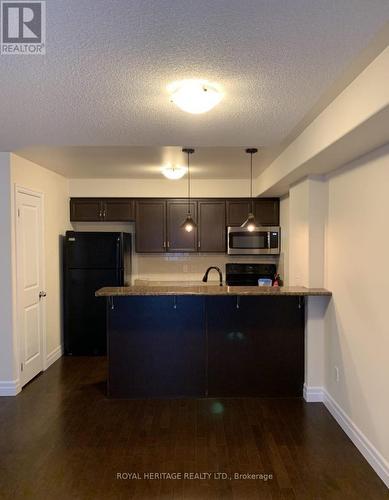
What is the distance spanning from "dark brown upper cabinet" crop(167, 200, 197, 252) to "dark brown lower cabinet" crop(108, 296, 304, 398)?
5.97ft

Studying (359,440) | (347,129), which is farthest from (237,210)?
(359,440)

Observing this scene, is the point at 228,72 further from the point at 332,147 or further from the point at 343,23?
the point at 332,147

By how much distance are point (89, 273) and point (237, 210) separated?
2309 millimetres

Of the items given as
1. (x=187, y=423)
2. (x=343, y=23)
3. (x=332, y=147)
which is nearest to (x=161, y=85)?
(x=343, y=23)

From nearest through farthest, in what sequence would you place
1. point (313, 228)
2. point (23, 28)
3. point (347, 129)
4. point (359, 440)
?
point (23, 28) → point (347, 129) → point (359, 440) → point (313, 228)

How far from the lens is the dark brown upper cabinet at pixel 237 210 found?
5.29m

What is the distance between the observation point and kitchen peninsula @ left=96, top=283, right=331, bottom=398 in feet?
11.6

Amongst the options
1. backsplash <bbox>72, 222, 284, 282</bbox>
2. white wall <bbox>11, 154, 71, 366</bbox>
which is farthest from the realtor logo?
backsplash <bbox>72, 222, 284, 282</bbox>

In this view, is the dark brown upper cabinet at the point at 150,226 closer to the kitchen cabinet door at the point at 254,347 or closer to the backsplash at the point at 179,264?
the backsplash at the point at 179,264

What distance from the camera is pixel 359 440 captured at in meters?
2.68

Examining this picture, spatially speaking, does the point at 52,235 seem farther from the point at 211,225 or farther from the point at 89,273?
the point at 211,225

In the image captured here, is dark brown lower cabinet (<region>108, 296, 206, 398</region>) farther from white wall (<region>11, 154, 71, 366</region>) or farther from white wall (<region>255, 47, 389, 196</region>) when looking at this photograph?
white wall (<region>255, 47, 389, 196</region>)

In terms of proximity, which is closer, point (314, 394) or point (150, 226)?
point (314, 394)

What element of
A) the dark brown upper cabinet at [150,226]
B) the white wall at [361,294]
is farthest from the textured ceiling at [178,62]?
the dark brown upper cabinet at [150,226]
